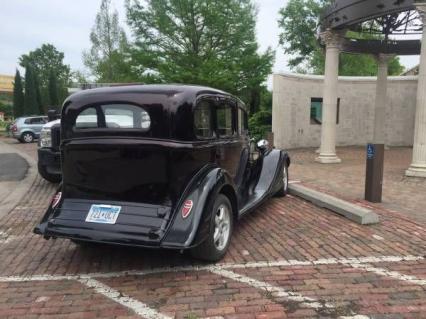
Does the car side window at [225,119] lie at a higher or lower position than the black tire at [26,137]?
higher

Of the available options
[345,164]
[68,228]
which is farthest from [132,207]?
[345,164]

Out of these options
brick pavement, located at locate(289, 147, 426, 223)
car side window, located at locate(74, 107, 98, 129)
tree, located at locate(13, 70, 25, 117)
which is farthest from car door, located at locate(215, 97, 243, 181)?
tree, located at locate(13, 70, 25, 117)

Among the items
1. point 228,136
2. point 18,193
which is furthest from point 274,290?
point 18,193

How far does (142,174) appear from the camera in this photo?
401cm

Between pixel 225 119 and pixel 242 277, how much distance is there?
2098mm

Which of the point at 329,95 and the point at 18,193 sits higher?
the point at 329,95

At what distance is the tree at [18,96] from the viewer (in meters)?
40.6

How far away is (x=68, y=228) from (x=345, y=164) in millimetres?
10610

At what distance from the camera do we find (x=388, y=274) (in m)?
3.97

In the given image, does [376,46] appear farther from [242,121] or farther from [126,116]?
[126,116]

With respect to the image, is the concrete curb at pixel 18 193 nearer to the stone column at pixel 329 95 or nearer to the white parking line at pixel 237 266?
the white parking line at pixel 237 266

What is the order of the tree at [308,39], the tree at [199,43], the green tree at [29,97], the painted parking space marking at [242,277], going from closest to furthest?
the painted parking space marking at [242,277]
the tree at [199,43]
the tree at [308,39]
the green tree at [29,97]

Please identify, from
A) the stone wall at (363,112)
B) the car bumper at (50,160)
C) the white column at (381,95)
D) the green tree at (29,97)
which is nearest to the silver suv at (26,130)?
the stone wall at (363,112)

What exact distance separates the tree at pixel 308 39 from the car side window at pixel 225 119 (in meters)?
28.3
